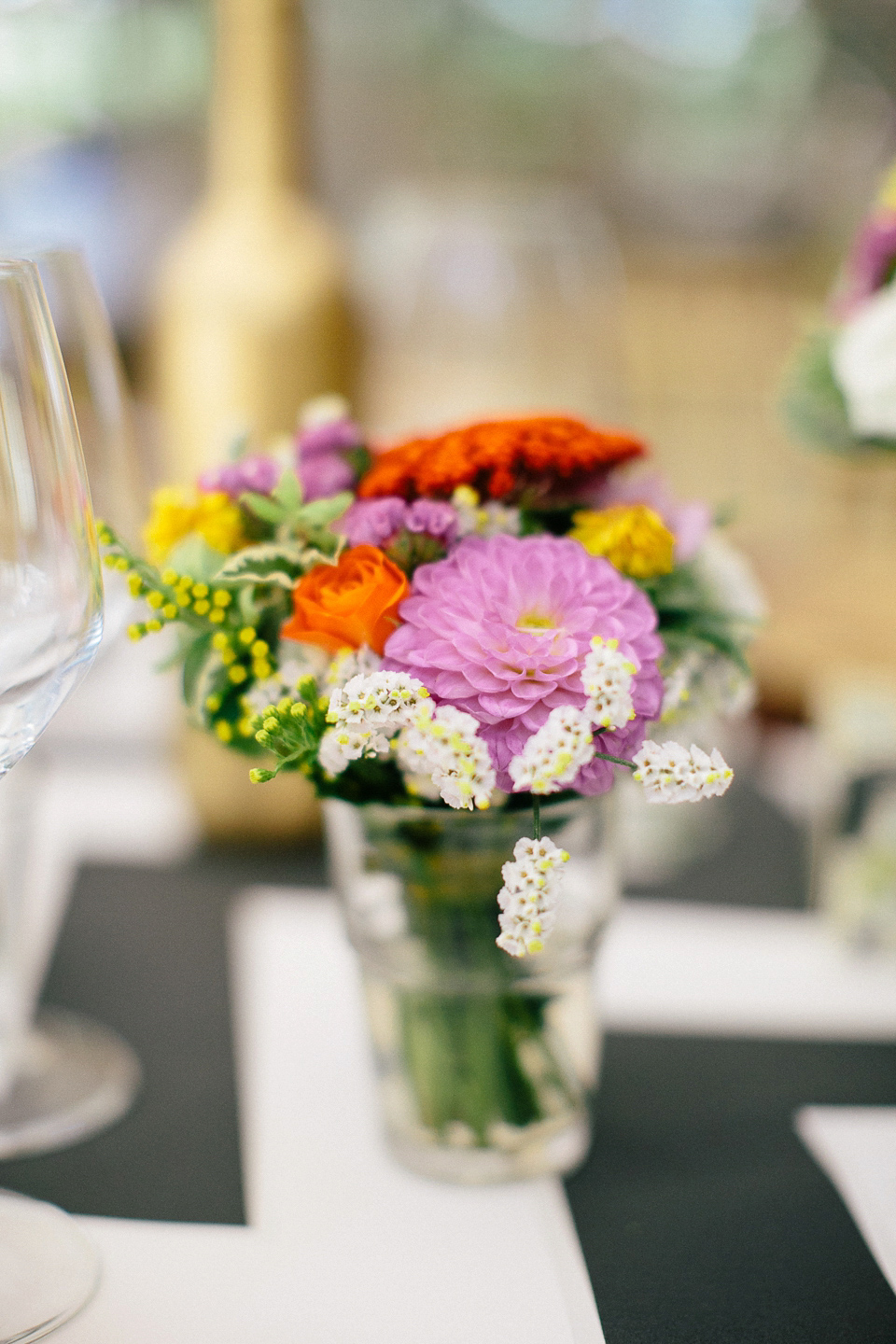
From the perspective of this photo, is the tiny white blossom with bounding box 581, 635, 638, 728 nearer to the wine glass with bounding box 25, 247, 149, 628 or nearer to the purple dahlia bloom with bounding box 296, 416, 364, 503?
the purple dahlia bloom with bounding box 296, 416, 364, 503

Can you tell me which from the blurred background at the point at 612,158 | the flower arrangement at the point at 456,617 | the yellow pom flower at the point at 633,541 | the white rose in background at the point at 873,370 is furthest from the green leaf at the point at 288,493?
the blurred background at the point at 612,158

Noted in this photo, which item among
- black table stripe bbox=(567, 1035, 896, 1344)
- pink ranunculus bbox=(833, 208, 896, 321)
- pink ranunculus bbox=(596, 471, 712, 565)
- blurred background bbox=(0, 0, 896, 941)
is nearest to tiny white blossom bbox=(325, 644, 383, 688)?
pink ranunculus bbox=(596, 471, 712, 565)

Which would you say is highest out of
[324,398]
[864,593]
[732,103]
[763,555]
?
[732,103]

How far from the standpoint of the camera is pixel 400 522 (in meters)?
0.41

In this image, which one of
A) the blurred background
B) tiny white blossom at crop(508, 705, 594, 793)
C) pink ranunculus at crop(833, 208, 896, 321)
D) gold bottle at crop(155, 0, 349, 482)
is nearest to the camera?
tiny white blossom at crop(508, 705, 594, 793)

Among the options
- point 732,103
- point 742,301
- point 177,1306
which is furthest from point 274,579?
point 732,103

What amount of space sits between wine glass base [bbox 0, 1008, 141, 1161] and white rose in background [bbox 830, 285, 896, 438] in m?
0.45

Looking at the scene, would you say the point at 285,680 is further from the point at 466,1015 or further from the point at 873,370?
the point at 873,370

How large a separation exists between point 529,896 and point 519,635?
8cm

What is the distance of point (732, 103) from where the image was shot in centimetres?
247

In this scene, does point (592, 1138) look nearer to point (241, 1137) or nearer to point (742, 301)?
point (241, 1137)

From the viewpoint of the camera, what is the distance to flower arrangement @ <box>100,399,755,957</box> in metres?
0.36

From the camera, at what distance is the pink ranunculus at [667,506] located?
472 mm

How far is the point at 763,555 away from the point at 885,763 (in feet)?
4.68
